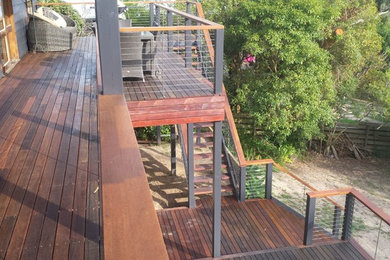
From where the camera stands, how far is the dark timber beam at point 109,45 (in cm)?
325

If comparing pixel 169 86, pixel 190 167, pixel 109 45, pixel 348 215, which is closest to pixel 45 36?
pixel 169 86

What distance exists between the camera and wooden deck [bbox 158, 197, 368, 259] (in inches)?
218

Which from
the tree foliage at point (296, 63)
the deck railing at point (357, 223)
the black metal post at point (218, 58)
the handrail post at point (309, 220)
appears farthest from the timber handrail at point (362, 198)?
the tree foliage at point (296, 63)

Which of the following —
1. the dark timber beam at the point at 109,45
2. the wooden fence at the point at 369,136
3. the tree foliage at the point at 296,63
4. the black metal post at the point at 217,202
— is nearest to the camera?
the dark timber beam at the point at 109,45

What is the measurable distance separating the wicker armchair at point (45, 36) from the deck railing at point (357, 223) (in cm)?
532

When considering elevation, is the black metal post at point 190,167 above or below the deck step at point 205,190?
above

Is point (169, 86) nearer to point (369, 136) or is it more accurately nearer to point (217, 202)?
point (217, 202)

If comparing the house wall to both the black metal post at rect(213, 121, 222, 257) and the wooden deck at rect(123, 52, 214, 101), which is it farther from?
the black metal post at rect(213, 121, 222, 257)

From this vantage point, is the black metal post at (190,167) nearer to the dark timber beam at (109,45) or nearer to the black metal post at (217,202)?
the black metal post at (217,202)

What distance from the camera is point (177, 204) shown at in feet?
24.9

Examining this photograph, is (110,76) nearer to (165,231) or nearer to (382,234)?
(165,231)

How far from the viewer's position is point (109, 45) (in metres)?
3.40

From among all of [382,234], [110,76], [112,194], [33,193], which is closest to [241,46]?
[382,234]

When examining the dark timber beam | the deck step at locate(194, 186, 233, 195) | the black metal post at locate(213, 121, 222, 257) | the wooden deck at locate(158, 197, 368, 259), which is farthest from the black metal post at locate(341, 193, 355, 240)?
the dark timber beam
